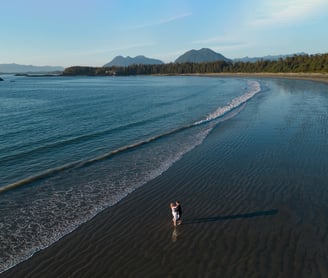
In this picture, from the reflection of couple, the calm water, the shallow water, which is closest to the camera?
the reflection of couple

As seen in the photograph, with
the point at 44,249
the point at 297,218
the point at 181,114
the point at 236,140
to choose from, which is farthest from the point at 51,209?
the point at 181,114

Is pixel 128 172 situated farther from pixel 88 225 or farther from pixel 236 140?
pixel 236 140

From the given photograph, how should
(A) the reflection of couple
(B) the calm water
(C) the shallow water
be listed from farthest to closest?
(B) the calm water < (C) the shallow water < (A) the reflection of couple

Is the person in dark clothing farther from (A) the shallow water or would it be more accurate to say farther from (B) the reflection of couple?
(A) the shallow water

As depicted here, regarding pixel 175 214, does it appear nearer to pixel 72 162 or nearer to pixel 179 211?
pixel 179 211

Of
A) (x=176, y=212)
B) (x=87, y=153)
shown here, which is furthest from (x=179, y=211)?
(x=87, y=153)

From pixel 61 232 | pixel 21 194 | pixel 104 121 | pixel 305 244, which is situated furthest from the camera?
pixel 104 121

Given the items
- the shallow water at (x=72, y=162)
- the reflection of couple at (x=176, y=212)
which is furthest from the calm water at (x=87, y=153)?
the reflection of couple at (x=176, y=212)

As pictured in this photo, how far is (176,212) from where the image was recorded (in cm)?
1304

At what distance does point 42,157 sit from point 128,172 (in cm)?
723

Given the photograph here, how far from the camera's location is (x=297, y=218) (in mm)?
13609

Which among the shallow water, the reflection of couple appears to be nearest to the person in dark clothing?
the reflection of couple

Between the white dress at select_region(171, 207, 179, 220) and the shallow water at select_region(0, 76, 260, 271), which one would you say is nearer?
the white dress at select_region(171, 207, 179, 220)

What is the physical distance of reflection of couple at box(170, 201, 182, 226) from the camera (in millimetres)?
12977
